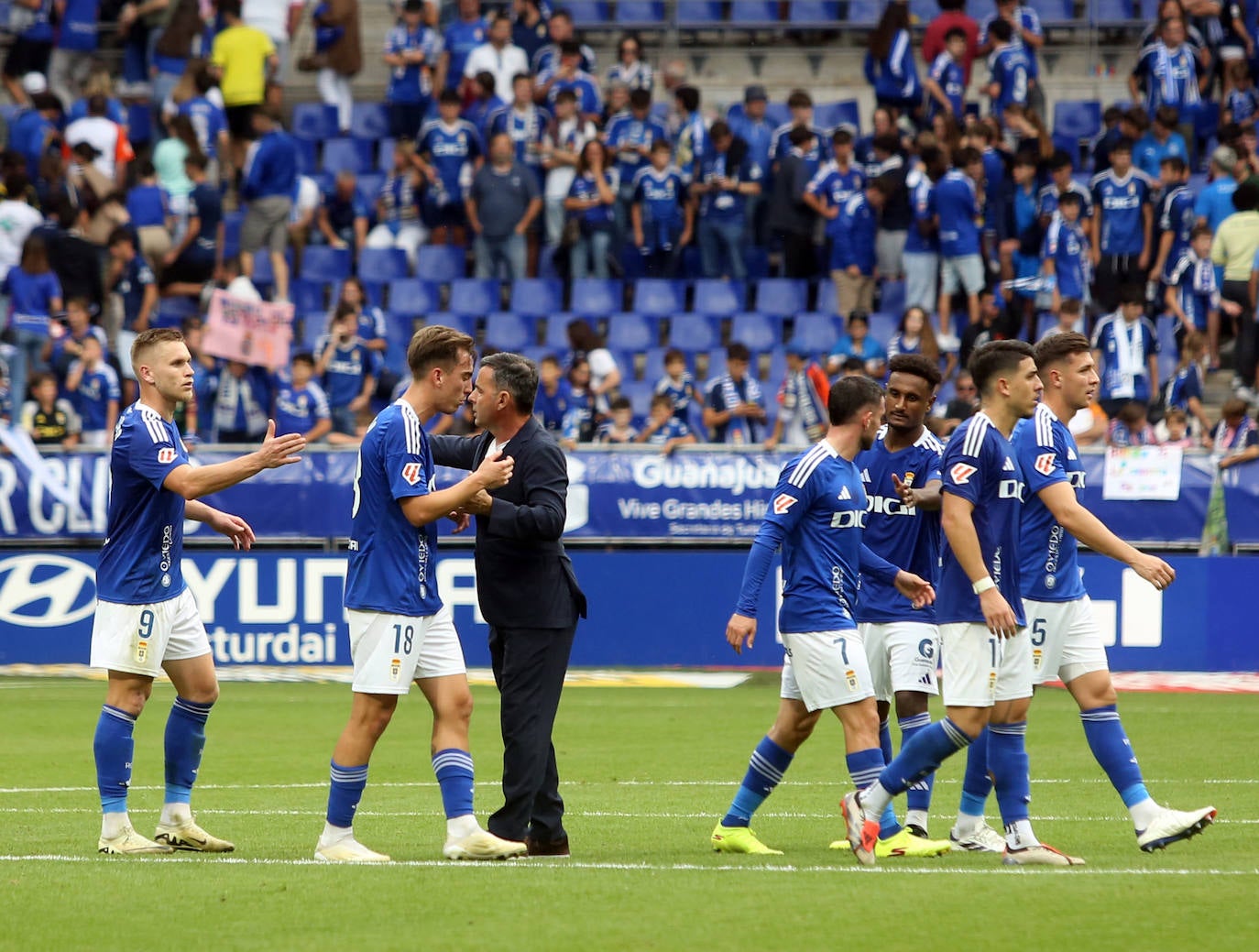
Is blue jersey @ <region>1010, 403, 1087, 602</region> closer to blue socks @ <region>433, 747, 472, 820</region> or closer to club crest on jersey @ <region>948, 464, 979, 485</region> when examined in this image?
club crest on jersey @ <region>948, 464, 979, 485</region>

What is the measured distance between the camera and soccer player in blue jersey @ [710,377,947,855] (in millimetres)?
7945

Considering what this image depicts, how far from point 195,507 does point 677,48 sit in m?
19.2

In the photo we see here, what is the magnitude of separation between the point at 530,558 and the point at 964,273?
13764 millimetres

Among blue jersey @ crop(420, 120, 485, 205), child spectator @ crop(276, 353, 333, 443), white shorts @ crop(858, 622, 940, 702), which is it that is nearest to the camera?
white shorts @ crop(858, 622, 940, 702)

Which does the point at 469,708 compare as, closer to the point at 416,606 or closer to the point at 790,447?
the point at 416,606

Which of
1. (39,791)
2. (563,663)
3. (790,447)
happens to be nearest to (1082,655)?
(563,663)

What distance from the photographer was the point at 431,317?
2258 centimetres

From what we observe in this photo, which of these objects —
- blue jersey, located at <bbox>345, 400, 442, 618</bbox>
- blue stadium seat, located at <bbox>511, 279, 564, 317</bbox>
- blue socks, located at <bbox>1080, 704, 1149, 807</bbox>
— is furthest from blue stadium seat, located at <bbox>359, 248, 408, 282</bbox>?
blue socks, located at <bbox>1080, 704, 1149, 807</bbox>

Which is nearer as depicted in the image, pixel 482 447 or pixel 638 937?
pixel 638 937

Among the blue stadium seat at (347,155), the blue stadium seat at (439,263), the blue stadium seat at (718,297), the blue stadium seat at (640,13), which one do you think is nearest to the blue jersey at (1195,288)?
the blue stadium seat at (718,297)

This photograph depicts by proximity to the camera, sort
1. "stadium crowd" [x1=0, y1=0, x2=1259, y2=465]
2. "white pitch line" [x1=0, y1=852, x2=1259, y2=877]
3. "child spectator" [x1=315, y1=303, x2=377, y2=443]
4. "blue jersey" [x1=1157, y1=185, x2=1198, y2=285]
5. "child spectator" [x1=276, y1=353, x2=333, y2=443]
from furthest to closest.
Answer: "blue jersey" [x1=1157, y1=185, x2=1198, y2=285], "child spectator" [x1=315, y1=303, x2=377, y2=443], "stadium crowd" [x1=0, y1=0, x2=1259, y2=465], "child spectator" [x1=276, y1=353, x2=333, y2=443], "white pitch line" [x1=0, y1=852, x2=1259, y2=877]

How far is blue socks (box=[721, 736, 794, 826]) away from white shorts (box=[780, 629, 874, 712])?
1.17ft

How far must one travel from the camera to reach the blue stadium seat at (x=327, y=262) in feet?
77.4

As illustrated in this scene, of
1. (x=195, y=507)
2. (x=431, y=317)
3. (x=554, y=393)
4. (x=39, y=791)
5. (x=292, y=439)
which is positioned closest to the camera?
(x=292, y=439)
